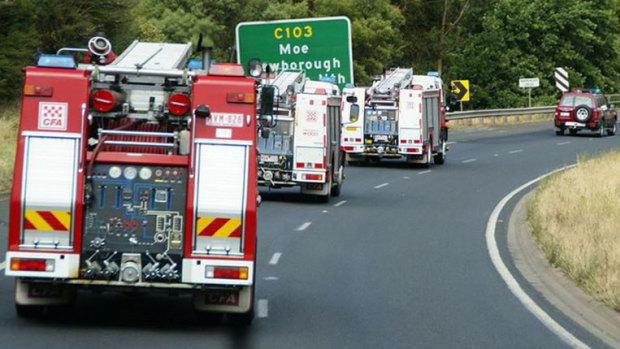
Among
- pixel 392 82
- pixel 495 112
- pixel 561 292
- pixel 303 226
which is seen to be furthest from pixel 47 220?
pixel 495 112

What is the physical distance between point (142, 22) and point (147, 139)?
50990 millimetres

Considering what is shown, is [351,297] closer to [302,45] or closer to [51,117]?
[51,117]

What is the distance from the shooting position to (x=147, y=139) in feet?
41.5

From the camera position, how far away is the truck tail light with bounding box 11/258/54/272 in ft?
38.8

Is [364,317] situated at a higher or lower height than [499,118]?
lower

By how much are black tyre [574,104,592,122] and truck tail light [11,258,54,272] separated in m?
47.4

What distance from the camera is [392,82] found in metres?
39.0

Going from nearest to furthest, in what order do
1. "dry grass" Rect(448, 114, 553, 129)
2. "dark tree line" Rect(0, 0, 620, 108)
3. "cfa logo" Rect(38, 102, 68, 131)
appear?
"cfa logo" Rect(38, 102, 68, 131) → "dry grass" Rect(448, 114, 553, 129) → "dark tree line" Rect(0, 0, 620, 108)

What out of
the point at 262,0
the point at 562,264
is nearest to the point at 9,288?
the point at 562,264

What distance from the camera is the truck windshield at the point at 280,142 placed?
90.2ft

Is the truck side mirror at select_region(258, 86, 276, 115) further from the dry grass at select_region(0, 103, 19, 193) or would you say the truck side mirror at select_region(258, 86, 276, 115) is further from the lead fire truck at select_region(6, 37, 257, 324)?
the dry grass at select_region(0, 103, 19, 193)

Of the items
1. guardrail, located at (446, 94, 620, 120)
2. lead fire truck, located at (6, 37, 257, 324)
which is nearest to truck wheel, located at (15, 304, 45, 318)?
lead fire truck, located at (6, 37, 257, 324)

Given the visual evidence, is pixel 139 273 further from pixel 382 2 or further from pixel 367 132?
pixel 382 2

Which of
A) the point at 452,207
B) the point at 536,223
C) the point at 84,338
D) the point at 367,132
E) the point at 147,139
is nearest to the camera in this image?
the point at 84,338
